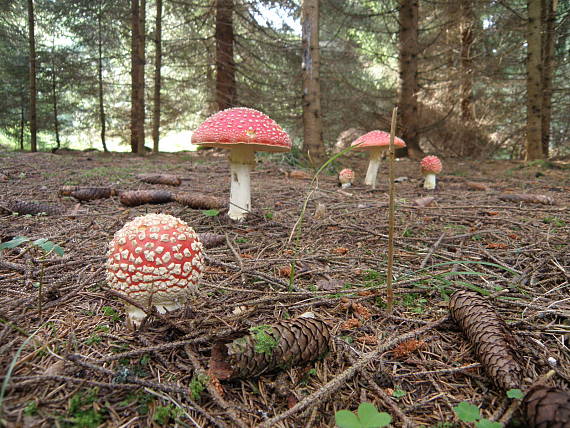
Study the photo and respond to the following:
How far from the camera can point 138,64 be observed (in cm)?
927

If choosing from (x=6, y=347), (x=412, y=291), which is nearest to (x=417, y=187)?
(x=412, y=291)

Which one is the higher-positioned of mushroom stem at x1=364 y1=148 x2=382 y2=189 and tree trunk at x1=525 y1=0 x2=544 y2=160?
tree trunk at x1=525 y1=0 x2=544 y2=160

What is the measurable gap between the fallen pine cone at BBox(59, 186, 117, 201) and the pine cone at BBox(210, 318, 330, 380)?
3223 millimetres

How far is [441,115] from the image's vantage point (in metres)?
10.2

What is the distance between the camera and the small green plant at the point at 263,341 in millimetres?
1200

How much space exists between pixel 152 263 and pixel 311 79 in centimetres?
632

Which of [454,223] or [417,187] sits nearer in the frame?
[454,223]

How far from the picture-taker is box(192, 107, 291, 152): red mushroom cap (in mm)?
2820

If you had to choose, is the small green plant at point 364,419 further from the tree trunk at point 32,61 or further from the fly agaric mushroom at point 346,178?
the tree trunk at point 32,61

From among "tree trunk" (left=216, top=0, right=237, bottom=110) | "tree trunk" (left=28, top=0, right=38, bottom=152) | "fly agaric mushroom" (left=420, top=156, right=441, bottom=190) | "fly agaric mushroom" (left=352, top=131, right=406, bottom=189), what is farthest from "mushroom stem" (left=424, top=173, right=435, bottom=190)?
"tree trunk" (left=28, top=0, right=38, bottom=152)

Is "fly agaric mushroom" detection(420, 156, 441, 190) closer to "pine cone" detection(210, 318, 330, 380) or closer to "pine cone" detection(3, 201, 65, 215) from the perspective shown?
"pine cone" detection(210, 318, 330, 380)

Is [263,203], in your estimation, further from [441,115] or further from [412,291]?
[441,115]

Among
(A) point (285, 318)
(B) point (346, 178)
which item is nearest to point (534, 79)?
(B) point (346, 178)

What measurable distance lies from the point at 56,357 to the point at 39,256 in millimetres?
1253
